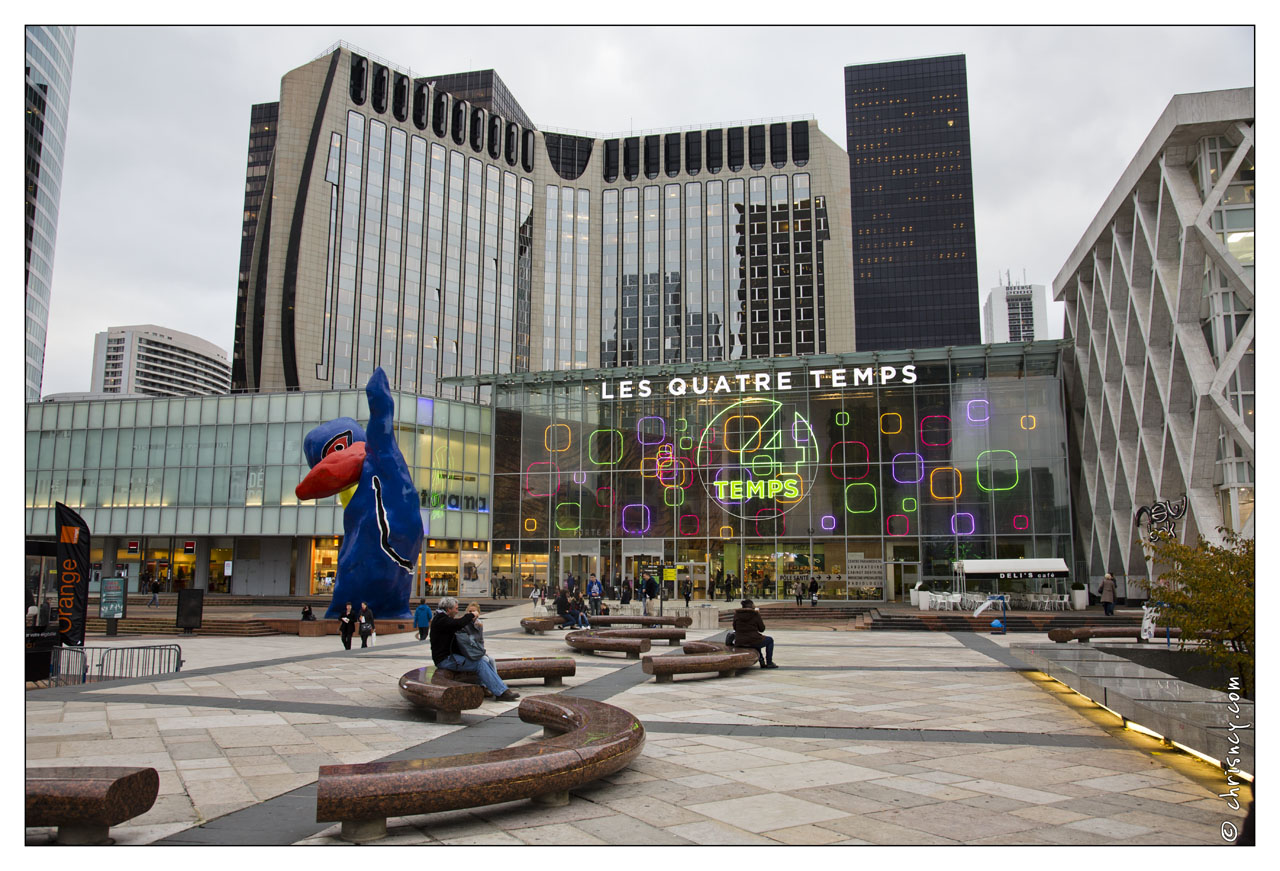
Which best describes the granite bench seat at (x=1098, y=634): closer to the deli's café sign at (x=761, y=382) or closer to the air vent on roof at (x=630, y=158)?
the deli's café sign at (x=761, y=382)

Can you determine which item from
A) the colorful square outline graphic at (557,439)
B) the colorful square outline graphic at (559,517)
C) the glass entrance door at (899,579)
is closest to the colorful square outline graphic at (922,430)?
the glass entrance door at (899,579)

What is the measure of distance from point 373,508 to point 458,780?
→ 2278 centimetres

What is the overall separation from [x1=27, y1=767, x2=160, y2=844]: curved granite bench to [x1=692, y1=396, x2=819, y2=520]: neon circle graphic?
39.4 metres

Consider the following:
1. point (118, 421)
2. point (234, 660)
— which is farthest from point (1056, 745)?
point (118, 421)

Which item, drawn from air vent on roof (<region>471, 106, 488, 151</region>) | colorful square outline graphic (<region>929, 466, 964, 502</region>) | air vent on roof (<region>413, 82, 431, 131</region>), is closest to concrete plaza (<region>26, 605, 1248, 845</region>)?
colorful square outline graphic (<region>929, 466, 964, 502</region>)

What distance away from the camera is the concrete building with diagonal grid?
25.4 metres

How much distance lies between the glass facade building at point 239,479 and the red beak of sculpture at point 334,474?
19537 millimetres

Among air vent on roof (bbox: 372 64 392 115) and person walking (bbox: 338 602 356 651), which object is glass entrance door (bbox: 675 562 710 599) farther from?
air vent on roof (bbox: 372 64 392 115)

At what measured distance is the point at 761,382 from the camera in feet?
145

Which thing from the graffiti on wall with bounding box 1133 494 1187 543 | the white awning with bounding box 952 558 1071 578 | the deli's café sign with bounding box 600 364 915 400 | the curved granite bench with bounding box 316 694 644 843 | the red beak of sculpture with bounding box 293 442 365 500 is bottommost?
the curved granite bench with bounding box 316 694 644 843

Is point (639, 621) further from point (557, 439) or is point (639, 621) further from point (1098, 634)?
point (557, 439)

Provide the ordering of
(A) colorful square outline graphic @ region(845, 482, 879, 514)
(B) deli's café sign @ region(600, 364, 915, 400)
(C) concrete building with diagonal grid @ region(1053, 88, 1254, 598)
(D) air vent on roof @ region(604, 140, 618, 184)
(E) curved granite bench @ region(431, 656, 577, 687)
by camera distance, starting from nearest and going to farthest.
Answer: (E) curved granite bench @ region(431, 656, 577, 687) → (C) concrete building with diagonal grid @ region(1053, 88, 1254, 598) → (A) colorful square outline graphic @ region(845, 482, 879, 514) → (B) deli's café sign @ region(600, 364, 915, 400) → (D) air vent on roof @ region(604, 140, 618, 184)

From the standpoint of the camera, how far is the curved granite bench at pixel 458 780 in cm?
539

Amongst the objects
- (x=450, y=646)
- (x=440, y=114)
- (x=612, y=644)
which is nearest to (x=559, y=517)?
(x=612, y=644)
